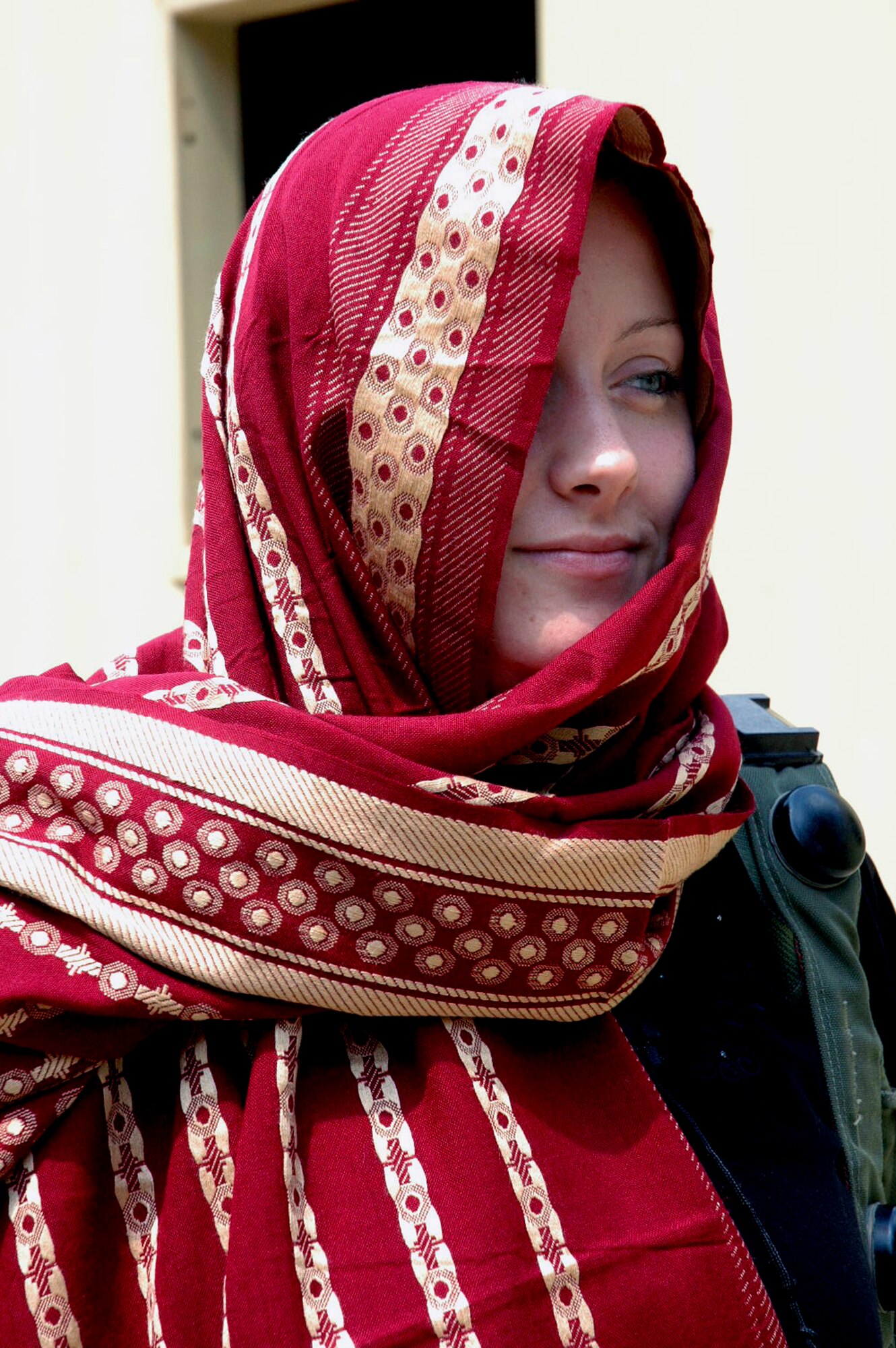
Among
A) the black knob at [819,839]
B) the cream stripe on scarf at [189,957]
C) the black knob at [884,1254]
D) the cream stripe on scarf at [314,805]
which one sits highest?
the cream stripe on scarf at [314,805]

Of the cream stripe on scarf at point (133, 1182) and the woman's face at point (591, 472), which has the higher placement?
the woman's face at point (591, 472)

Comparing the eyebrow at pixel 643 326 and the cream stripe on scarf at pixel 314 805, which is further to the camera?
the eyebrow at pixel 643 326

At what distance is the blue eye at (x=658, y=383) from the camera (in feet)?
4.18

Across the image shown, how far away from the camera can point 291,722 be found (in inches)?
44.1

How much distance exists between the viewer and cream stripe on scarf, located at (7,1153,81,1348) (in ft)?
3.39

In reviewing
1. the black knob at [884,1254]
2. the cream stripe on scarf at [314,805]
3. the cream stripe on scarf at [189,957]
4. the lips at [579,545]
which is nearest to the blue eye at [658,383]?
the lips at [579,545]

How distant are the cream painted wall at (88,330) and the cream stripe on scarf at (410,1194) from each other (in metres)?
2.79

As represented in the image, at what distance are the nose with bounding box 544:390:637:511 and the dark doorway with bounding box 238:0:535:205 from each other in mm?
2989

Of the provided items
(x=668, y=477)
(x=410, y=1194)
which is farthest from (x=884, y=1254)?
(x=668, y=477)

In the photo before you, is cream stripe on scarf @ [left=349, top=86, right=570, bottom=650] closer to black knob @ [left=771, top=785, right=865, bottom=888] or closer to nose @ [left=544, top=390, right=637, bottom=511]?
nose @ [left=544, top=390, right=637, bottom=511]

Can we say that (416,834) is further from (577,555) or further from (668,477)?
(668,477)

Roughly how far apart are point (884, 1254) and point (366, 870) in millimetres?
617

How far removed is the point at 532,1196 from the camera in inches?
43.1

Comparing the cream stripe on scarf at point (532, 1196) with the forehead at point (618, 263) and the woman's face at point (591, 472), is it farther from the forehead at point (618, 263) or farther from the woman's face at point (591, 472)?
the forehead at point (618, 263)
